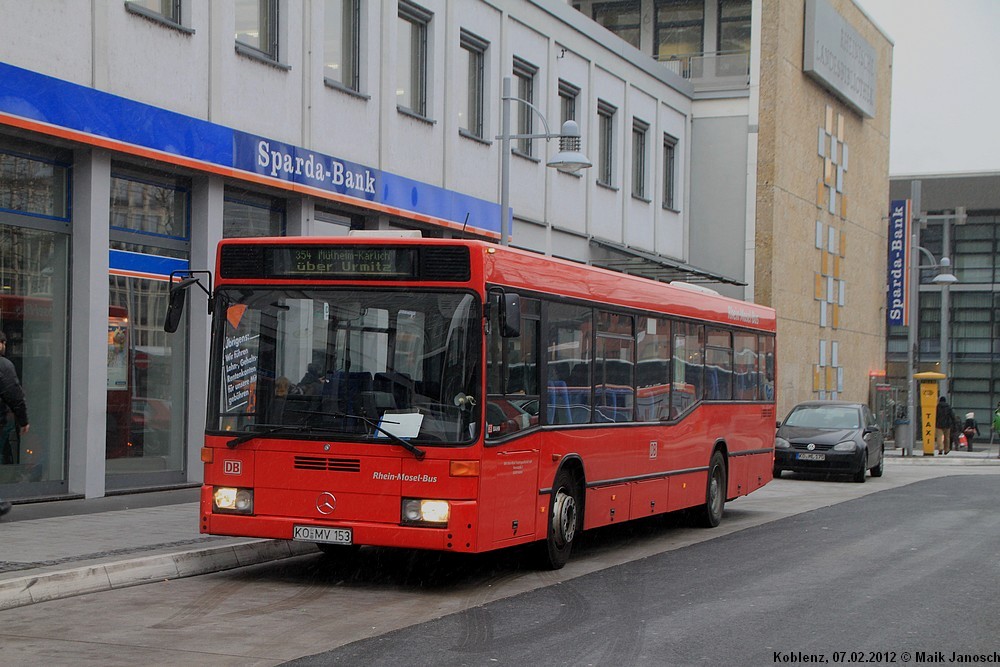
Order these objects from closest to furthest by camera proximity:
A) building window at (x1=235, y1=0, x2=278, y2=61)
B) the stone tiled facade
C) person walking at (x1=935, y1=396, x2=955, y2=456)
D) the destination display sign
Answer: the destination display sign
building window at (x1=235, y1=0, x2=278, y2=61)
the stone tiled facade
person walking at (x1=935, y1=396, x2=955, y2=456)

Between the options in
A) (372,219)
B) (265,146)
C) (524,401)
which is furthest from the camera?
(372,219)

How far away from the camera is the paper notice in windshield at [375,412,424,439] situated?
34.2 feet

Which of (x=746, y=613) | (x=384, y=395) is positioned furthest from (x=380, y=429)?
(x=746, y=613)

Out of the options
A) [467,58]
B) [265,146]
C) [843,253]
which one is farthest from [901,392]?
[265,146]

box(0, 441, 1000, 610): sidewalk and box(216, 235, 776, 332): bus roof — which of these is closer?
box(0, 441, 1000, 610): sidewalk

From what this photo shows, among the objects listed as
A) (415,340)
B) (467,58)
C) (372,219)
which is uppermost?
(467,58)

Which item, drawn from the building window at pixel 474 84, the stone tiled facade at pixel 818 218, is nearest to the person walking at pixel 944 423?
the stone tiled facade at pixel 818 218

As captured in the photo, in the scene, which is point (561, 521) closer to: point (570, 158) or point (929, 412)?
point (570, 158)

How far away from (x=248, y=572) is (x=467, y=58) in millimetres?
15687

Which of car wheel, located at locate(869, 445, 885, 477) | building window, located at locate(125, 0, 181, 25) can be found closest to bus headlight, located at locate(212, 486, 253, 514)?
building window, located at locate(125, 0, 181, 25)

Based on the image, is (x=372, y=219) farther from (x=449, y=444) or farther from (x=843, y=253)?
(x=843, y=253)

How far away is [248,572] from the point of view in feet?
38.1

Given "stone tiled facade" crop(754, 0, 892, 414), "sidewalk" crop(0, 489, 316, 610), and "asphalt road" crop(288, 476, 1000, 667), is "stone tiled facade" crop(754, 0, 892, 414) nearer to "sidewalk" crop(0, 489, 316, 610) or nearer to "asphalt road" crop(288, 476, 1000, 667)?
"asphalt road" crop(288, 476, 1000, 667)

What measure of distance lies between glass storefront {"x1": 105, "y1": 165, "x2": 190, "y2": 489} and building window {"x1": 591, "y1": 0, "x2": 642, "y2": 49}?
28072 millimetres
